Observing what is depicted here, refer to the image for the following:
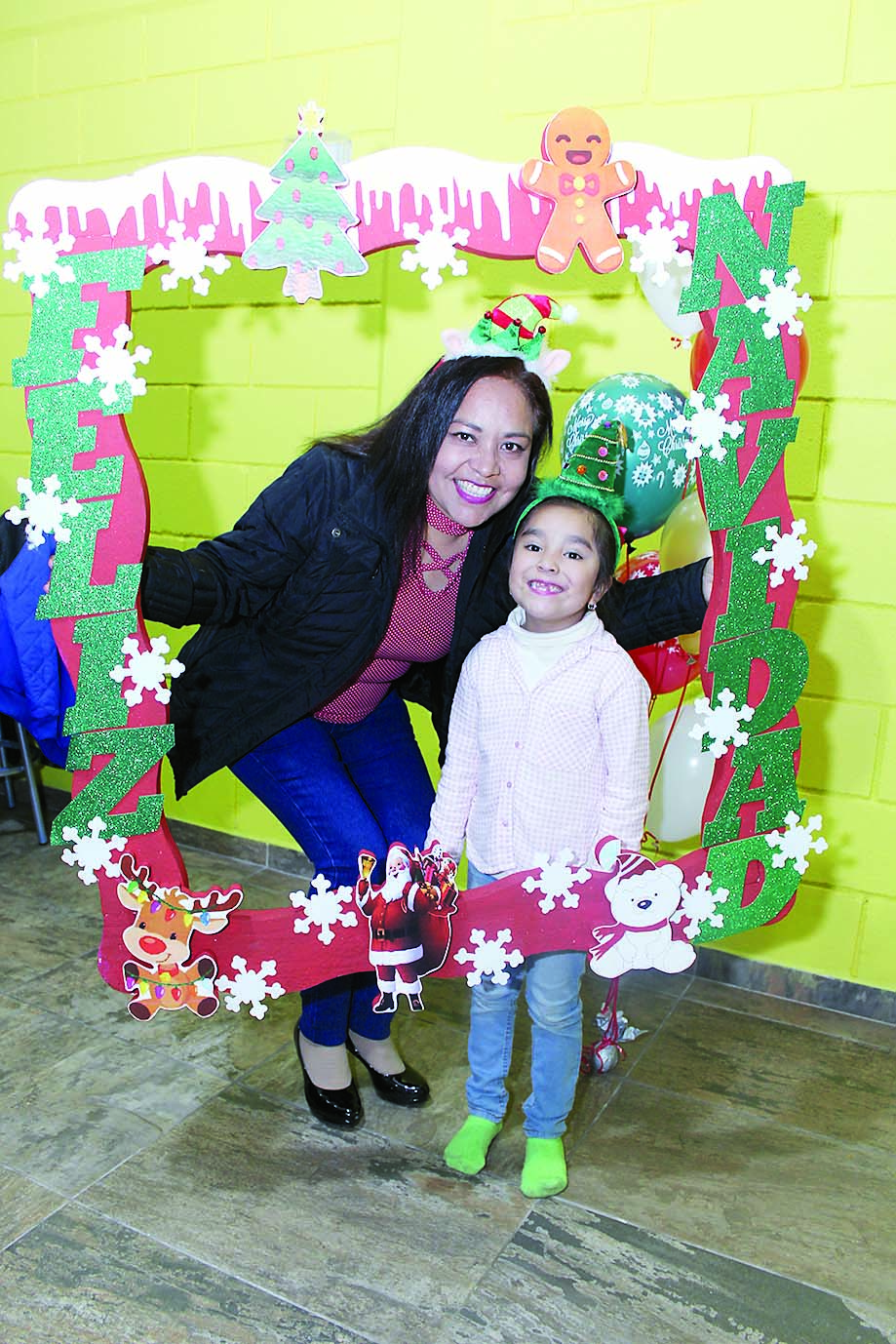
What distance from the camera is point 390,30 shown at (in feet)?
8.32

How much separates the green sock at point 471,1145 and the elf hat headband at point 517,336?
1.17m

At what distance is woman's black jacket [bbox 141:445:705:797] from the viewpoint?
1683 millimetres

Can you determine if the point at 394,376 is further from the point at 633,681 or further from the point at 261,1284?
the point at 261,1284

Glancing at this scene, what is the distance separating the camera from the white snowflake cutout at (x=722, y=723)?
1564 millimetres

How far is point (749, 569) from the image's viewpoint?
1545mm

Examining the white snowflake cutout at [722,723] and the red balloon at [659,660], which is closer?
the white snowflake cutout at [722,723]

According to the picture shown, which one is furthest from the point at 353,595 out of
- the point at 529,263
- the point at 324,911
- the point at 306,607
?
the point at 529,263

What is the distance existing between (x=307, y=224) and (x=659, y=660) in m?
0.93

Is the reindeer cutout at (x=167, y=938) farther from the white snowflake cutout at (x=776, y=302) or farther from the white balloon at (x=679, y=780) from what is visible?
the white snowflake cutout at (x=776, y=302)

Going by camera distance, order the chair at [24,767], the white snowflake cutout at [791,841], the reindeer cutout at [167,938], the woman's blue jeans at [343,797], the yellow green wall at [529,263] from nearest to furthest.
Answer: the reindeer cutout at [167,938] → the white snowflake cutout at [791,841] → the woman's blue jeans at [343,797] → the yellow green wall at [529,263] → the chair at [24,767]

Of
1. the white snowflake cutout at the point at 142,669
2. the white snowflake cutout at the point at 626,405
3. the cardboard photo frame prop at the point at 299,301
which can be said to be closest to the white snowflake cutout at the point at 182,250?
the cardboard photo frame prop at the point at 299,301

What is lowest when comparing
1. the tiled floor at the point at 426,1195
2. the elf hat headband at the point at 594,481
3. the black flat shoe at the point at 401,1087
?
the tiled floor at the point at 426,1195

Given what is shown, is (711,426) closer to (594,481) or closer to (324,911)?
(594,481)

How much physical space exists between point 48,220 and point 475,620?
31.7 inches
